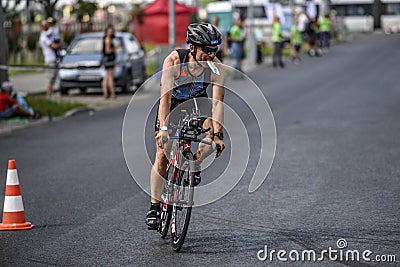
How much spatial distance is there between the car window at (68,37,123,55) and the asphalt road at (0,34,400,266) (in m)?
6.16

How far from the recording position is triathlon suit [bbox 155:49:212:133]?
23.5ft

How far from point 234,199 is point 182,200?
2.41 m

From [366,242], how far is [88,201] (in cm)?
335

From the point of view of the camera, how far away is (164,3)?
152ft

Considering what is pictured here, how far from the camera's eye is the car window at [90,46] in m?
24.8

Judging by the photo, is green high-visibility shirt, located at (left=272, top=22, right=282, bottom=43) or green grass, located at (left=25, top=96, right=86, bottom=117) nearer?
green grass, located at (left=25, top=96, right=86, bottom=117)

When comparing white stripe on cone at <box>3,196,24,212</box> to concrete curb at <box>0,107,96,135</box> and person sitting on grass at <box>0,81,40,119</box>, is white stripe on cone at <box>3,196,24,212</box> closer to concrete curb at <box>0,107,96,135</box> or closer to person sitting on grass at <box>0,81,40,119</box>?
concrete curb at <box>0,107,96,135</box>

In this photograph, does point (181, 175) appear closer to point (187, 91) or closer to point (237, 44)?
point (187, 91)

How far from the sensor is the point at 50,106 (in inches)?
794

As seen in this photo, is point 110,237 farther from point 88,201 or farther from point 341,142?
point 341,142

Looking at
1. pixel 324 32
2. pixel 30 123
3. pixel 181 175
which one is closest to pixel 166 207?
pixel 181 175

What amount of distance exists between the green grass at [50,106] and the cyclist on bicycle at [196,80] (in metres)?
12.3

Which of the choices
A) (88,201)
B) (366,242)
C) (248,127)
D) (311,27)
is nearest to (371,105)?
(248,127)

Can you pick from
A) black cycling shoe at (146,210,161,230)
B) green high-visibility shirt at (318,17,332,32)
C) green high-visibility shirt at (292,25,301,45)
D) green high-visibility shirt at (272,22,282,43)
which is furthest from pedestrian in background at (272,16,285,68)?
black cycling shoe at (146,210,161,230)
